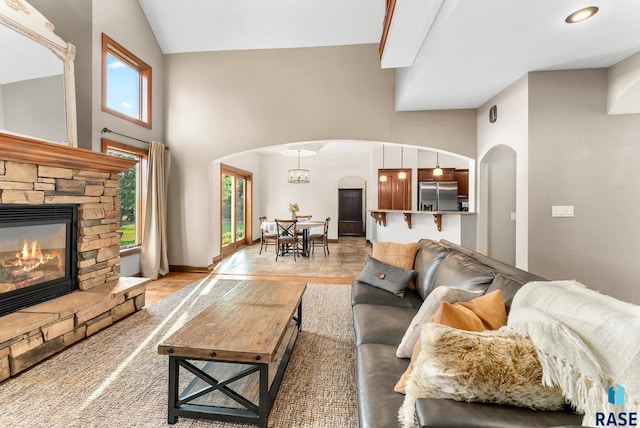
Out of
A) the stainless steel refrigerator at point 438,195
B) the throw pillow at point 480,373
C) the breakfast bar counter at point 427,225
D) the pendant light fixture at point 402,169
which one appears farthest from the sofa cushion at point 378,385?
the stainless steel refrigerator at point 438,195

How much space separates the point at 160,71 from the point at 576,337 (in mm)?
6028

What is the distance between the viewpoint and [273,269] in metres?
5.34

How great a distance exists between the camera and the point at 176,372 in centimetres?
Answer: 162

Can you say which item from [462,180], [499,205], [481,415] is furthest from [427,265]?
[462,180]

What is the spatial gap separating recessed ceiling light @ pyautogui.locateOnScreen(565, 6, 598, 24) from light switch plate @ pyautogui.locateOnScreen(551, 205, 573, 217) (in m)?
1.76

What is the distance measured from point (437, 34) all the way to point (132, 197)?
4.59 meters

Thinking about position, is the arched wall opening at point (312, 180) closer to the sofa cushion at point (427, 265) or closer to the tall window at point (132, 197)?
the tall window at point (132, 197)

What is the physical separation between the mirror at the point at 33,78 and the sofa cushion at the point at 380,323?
314 cm

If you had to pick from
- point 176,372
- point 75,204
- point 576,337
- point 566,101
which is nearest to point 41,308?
point 75,204

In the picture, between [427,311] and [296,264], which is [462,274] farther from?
[296,264]

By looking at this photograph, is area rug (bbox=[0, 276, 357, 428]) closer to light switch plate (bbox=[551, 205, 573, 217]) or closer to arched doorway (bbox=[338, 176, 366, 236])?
light switch plate (bbox=[551, 205, 573, 217])

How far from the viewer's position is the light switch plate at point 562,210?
3145 mm

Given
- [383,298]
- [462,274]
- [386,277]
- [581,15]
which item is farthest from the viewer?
[386,277]

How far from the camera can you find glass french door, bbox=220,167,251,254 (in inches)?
276
